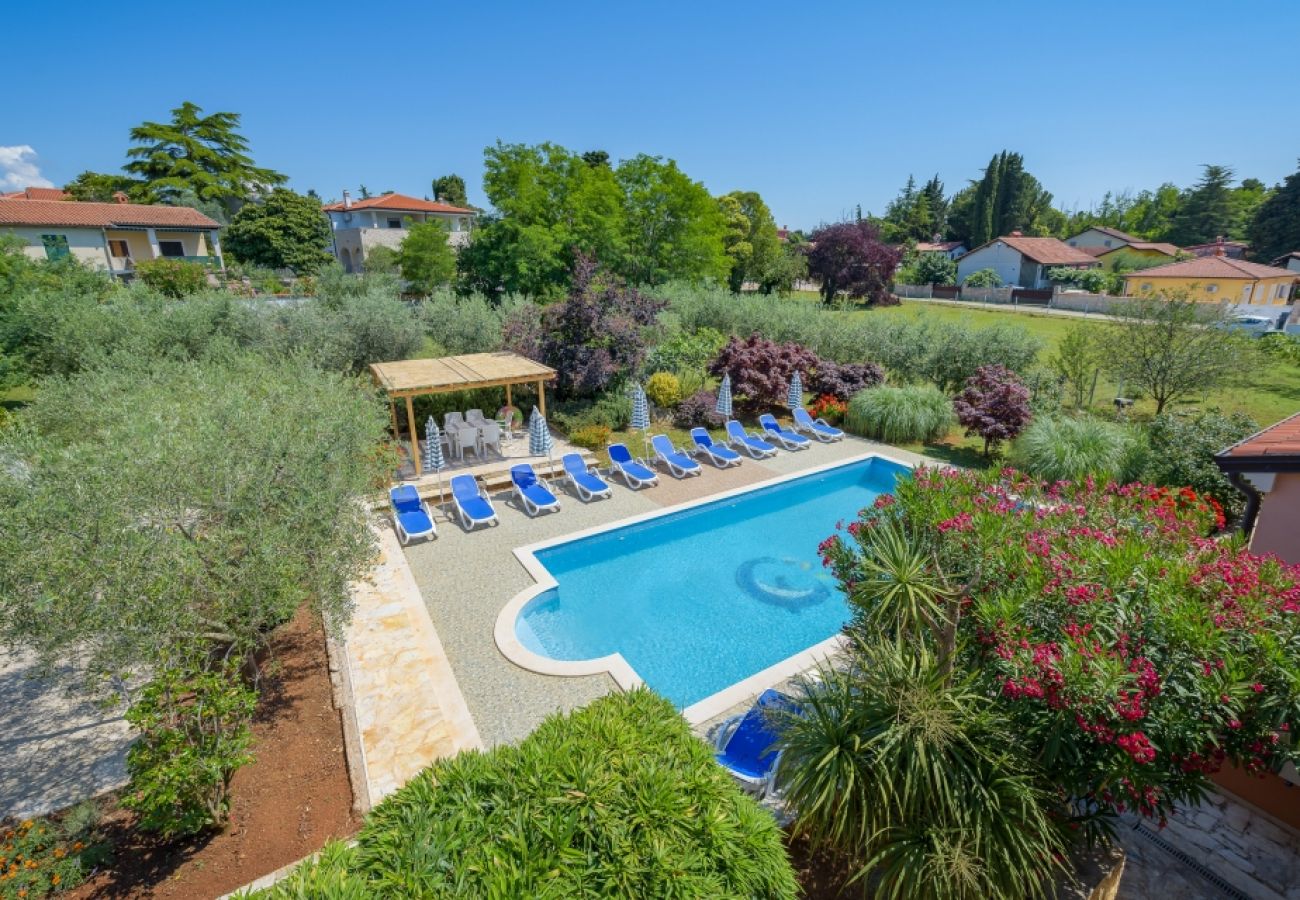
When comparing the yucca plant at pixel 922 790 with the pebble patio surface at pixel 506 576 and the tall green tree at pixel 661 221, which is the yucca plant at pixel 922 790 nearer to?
the pebble patio surface at pixel 506 576

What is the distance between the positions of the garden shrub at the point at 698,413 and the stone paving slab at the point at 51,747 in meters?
14.4

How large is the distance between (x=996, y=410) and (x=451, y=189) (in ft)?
243

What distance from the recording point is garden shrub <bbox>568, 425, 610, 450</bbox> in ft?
52.0

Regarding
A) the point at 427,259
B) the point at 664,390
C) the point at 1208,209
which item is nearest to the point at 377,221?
the point at 427,259

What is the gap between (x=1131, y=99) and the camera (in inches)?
579

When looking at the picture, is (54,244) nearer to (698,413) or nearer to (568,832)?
(698,413)

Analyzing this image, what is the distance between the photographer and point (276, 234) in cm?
4303

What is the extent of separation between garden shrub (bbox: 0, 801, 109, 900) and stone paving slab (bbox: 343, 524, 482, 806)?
217cm

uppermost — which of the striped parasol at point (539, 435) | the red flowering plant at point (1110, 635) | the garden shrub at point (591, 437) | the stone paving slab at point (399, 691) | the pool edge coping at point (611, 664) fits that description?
the red flowering plant at point (1110, 635)

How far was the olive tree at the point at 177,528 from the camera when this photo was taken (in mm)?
4656

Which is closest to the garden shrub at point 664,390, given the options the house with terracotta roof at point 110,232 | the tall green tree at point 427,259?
the tall green tree at point 427,259

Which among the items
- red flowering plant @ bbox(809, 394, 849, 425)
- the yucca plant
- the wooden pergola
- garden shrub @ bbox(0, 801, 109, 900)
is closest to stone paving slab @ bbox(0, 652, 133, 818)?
garden shrub @ bbox(0, 801, 109, 900)

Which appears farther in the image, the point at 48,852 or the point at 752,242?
the point at 752,242

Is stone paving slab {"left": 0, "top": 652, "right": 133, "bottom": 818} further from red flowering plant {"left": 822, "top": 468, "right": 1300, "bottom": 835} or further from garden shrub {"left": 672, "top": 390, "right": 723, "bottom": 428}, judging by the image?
garden shrub {"left": 672, "top": 390, "right": 723, "bottom": 428}
